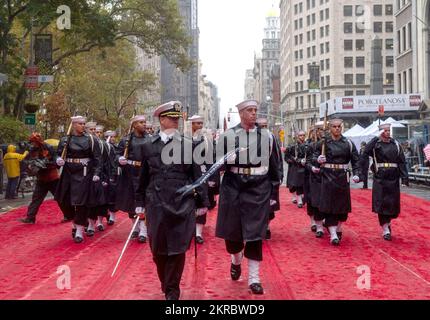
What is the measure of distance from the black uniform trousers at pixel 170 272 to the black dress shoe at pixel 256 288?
90cm

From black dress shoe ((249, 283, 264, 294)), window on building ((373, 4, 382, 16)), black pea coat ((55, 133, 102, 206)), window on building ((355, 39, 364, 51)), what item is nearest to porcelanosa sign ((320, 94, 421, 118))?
black pea coat ((55, 133, 102, 206))

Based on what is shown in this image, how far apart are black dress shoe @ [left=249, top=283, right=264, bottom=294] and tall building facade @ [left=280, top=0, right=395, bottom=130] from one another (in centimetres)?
8129

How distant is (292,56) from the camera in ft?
359

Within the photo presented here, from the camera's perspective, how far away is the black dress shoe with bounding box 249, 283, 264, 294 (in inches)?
254

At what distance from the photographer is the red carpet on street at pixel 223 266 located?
6.52 m

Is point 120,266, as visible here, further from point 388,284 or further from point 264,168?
point 388,284

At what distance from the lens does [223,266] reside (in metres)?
7.99

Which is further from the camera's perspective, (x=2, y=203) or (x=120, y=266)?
(x=2, y=203)

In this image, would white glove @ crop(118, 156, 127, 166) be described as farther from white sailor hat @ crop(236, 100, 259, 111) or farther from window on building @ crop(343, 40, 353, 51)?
window on building @ crop(343, 40, 353, 51)

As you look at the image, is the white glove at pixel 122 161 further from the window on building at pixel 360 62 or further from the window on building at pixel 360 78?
the window on building at pixel 360 62

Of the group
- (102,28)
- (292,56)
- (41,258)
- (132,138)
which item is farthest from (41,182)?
(292,56)

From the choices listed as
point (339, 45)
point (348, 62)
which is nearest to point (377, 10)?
point (339, 45)
